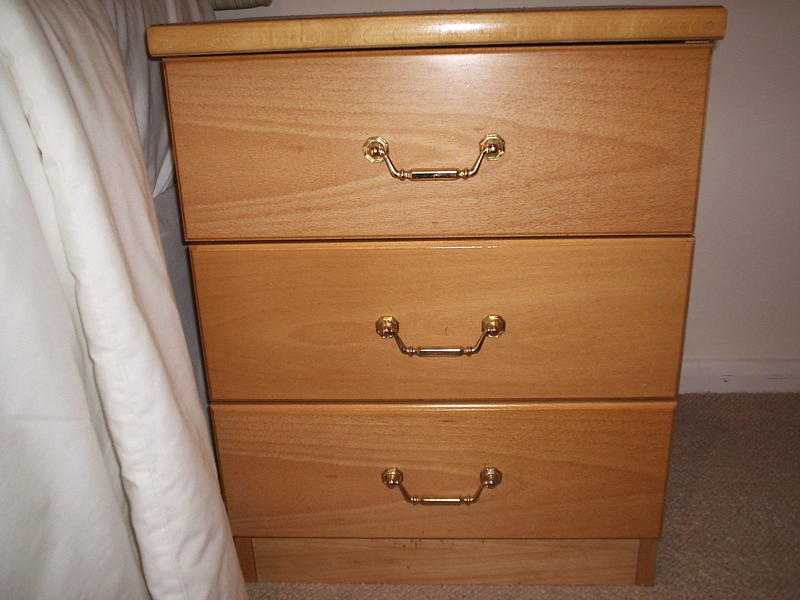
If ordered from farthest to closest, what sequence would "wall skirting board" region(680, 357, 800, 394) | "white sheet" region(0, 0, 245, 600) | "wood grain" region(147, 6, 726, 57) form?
"wall skirting board" region(680, 357, 800, 394) < "wood grain" region(147, 6, 726, 57) < "white sheet" region(0, 0, 245, 600)

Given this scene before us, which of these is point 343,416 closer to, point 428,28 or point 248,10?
point 428,28

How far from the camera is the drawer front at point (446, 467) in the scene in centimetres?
59

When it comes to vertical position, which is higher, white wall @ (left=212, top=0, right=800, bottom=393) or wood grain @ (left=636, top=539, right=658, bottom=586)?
white wall @ (left=212, top=0, right=800, bottom=393)

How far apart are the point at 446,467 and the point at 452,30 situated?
41 cm

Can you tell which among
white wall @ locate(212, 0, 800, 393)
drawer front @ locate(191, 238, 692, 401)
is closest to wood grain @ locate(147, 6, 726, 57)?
drawer front @ locate(191, 238, 692, 401)

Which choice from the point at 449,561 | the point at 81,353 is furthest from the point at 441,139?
the point at 449,561

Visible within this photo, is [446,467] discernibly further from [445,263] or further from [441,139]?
[441,139]

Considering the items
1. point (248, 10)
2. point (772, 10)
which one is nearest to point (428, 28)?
point (248, 10)

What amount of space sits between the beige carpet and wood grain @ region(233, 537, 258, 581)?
18 mm

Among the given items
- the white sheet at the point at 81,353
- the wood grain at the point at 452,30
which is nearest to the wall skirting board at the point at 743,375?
the wood grain at the point at 452,30

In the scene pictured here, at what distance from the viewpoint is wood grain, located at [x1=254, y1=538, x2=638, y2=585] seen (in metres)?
0.67

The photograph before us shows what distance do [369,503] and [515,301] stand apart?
0.27 metres

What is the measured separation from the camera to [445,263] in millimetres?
540

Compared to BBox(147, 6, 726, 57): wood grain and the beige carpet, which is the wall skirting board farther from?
BBox(147, 6, 726, 57): wood grain
